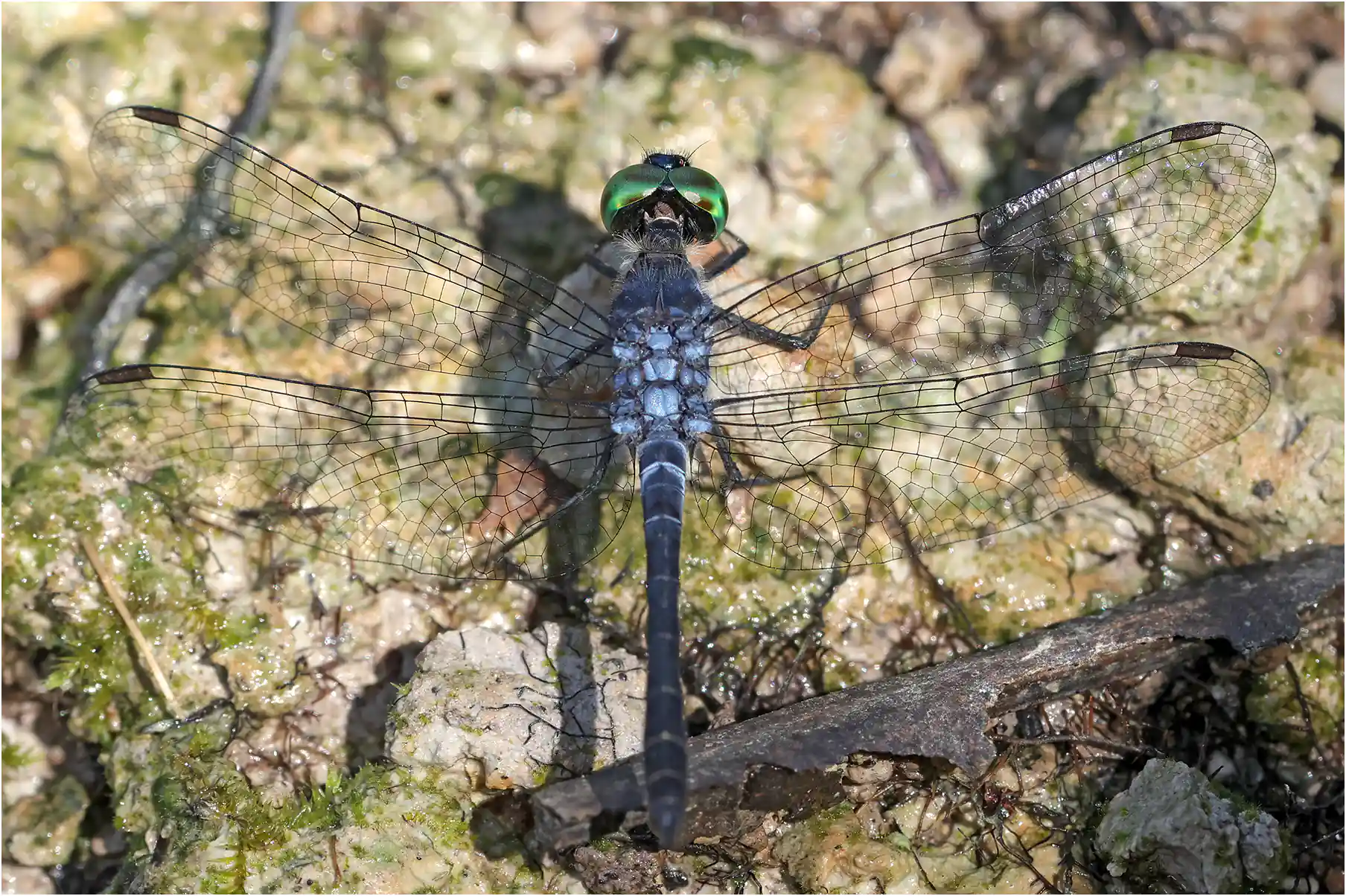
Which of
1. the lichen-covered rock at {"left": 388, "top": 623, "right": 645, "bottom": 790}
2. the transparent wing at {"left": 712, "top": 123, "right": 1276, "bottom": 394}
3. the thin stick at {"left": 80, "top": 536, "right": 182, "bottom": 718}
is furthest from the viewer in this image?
the thin stick at {"left": 80, "top": 536, "right": 182, "bottom": 718}

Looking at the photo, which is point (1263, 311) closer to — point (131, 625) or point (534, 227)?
point (534, 227)

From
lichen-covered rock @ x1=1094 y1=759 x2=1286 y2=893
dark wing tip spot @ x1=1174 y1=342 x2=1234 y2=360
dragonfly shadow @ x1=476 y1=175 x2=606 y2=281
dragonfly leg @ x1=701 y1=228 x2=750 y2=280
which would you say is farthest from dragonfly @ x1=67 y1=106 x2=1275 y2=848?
lichen-covered rock @ x1=1094 y1=759 x2=1286 y2=893

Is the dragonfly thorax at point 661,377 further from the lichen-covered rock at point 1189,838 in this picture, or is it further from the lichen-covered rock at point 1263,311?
the lichen-covered rock at point 1189,838

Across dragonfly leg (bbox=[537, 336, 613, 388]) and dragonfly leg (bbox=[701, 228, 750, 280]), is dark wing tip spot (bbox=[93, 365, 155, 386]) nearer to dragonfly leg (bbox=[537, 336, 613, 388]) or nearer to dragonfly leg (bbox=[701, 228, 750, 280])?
dragonfly leg (bbox=[537, 336, 613, 388])

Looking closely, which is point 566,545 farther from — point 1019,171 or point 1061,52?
point 1061,52

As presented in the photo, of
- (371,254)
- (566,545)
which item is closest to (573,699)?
(566,545)
